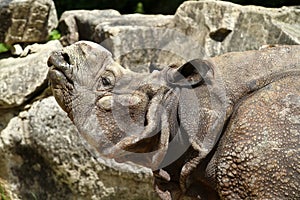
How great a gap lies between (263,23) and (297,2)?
100 centimetres

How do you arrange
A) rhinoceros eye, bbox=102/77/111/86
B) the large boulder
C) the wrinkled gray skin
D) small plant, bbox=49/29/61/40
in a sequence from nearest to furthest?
the wrinkled gray skin
rhinoceros eye, bbox=102/77/111/86
the large boulder
small plant, bbox=49/29/61/40

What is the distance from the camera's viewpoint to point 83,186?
312cm

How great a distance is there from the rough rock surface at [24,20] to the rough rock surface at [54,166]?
0.47 meters

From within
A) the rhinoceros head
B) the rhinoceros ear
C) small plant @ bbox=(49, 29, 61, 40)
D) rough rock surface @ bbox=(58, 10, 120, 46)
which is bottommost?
small plant @ bbox=(49, 29, 61, 40)

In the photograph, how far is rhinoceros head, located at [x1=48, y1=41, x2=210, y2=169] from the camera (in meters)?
1.49

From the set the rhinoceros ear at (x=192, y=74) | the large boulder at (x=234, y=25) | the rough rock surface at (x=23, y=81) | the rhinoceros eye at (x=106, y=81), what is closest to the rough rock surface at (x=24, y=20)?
the rough rock surface at (x=23, y=81)

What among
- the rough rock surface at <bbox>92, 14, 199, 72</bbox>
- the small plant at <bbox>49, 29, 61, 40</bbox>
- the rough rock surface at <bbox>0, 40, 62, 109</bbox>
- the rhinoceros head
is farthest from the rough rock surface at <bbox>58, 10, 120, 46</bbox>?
the rhinoceros head

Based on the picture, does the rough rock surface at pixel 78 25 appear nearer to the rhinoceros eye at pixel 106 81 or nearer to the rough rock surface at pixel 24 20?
the rough rock surface at pixel 24 20

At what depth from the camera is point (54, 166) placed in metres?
3.14

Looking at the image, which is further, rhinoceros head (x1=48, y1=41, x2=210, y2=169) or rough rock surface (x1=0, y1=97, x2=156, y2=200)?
rough rock surface (x1=0, y1=97, x2=156, y2=200)

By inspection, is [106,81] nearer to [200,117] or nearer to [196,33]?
[200,117]

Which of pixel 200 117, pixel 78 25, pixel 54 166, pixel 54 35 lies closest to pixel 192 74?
pixel 200 117

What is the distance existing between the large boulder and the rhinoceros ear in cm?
134

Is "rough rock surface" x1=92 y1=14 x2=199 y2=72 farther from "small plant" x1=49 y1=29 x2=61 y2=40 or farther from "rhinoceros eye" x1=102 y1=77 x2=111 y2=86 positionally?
"rhinoceros eye" x1=102 y1=77 x2=111 y2=86
